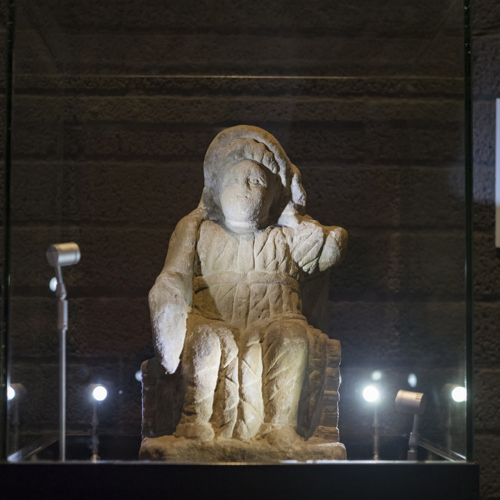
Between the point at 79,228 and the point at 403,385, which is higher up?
the point at 79,228

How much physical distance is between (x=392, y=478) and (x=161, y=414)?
1.00 meters

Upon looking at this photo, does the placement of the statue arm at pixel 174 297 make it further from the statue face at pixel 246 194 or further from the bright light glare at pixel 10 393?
the bright light glare at pixel 10 393


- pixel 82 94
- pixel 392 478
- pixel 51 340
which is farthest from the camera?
pixel 82 94

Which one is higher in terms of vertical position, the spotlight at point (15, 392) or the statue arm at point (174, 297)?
the statue arm at point (174, 297)

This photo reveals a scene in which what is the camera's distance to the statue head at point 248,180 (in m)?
3.01

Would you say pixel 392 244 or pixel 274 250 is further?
pixel 392 244

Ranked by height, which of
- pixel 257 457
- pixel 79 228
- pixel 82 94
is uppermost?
pixel 82 94

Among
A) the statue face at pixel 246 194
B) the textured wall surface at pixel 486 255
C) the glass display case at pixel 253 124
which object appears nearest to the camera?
the statue face at pixel 246 194

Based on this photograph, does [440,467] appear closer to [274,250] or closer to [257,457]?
[257,457]

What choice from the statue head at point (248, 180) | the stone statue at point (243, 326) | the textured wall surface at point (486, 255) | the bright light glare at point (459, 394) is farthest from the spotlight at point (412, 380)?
the statue head at point (248, 180)

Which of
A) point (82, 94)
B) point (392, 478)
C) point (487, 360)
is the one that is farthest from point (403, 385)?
point (82, 94)

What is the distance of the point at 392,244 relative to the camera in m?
3.57

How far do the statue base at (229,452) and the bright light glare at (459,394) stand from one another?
19.5 inches

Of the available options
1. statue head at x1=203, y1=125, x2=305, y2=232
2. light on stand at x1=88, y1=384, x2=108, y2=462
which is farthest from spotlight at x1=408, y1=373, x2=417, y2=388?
light on stand at x1=88, y1=384, x2=108, y2=462
